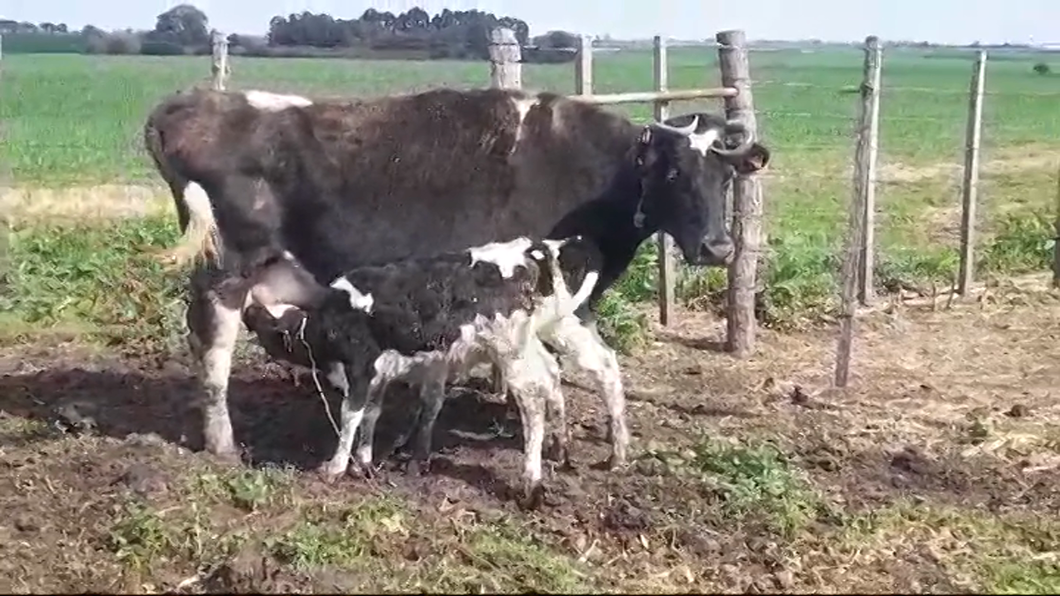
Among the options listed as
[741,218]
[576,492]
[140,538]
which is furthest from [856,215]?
[140,538]

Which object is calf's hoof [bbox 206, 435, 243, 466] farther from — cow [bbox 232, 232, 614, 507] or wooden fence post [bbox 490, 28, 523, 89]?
wooden fence post [bbox 490, 28, 523, 89]

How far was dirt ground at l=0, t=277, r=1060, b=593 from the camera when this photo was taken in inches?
230

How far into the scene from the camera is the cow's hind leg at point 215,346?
777cm

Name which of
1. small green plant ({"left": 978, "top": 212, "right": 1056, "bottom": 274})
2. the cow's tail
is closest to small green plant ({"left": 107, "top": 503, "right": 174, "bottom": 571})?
the cow's tail

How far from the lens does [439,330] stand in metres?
7.25

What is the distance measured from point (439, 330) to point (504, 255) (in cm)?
53

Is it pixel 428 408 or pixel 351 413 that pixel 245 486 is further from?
pixel 428 408

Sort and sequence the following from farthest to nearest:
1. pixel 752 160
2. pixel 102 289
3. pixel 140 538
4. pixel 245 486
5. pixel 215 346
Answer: pixel 102 289
pixel 752 160
pixel 215 346
pixel 245 486
pixel 140 538

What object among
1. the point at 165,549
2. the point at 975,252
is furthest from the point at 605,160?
the point at 975,252

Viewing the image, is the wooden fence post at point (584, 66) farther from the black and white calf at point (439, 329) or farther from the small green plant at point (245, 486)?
the small green plant at point (245, 486)

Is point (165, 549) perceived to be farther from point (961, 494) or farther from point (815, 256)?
point (815, 256)

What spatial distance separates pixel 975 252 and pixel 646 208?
7443 mm

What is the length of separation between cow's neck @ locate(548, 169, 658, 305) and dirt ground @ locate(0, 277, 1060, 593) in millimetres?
1148

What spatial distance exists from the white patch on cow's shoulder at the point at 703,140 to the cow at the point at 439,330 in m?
0.89
